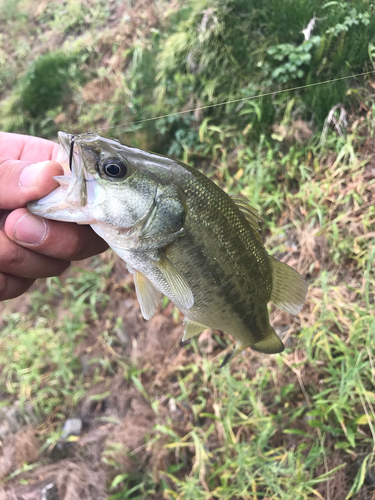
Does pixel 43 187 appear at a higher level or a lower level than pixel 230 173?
higher

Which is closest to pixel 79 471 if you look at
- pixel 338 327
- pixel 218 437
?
pixel 218 437

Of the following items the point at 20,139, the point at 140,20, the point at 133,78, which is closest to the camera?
the point at 20,139

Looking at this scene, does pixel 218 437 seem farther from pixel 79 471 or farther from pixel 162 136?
pixel 162 136

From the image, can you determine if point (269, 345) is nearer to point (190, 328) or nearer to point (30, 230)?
point (190, 328)

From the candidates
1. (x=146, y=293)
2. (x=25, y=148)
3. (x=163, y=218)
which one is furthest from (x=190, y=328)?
(x=25, y=148)

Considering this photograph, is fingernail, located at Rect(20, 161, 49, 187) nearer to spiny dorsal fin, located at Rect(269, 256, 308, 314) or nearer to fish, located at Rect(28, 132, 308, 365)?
fish, located at Rect(28, 132, 308, 365)

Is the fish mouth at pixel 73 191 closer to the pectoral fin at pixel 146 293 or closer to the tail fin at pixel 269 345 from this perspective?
the pectoral fin at pixel 146 293

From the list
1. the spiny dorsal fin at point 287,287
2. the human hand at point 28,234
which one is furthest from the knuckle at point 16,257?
the spiny dorsal fin at point 287,287

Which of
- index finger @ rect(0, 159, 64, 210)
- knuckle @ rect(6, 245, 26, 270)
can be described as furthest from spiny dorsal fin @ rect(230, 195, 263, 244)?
knuckle @ rect(6, 245, 26, 270)
